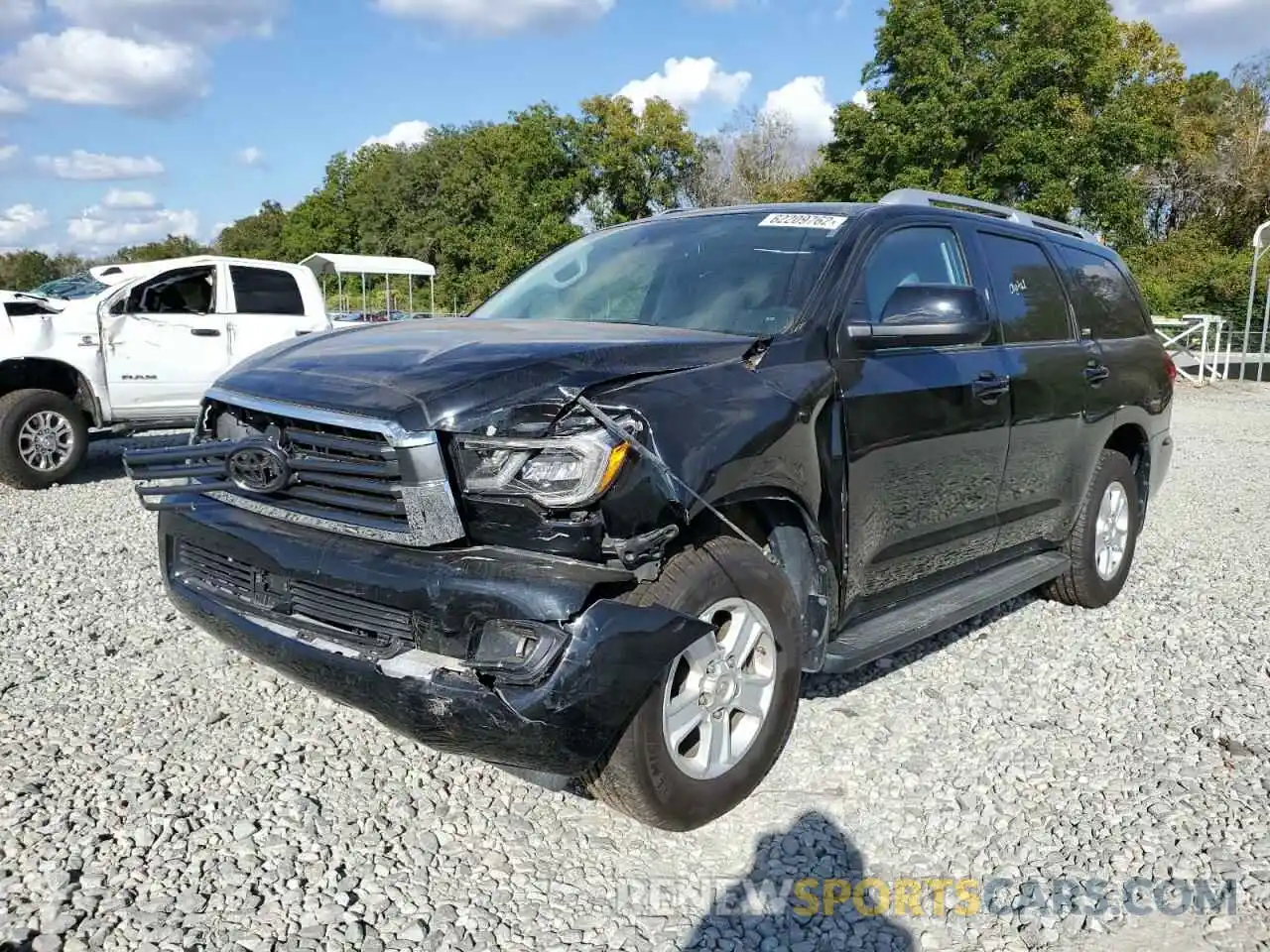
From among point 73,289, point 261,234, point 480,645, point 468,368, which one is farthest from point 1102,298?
point 261,234

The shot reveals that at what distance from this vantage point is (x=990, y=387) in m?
3.94

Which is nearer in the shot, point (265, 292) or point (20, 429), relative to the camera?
point (20, 429)

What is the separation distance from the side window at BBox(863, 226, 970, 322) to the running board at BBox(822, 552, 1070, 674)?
109 centimetres

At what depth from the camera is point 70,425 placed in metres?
8.21

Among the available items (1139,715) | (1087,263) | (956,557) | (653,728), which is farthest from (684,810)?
(1087,263)

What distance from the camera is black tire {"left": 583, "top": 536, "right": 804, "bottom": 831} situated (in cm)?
260

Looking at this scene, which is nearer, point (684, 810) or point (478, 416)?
point (478, 416)

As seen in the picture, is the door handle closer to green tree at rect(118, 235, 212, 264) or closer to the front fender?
the front fender

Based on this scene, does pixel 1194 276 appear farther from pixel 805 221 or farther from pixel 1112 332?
pixel 805 221

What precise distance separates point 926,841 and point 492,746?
1354 millimetres

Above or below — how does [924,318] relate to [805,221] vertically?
below

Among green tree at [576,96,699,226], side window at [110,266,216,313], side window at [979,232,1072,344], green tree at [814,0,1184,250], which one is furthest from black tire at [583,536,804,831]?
green tree at [576,96,699,226]

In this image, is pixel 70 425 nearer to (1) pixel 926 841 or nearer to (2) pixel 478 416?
(2) pixel 478 416

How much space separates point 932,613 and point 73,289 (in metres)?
8.46
